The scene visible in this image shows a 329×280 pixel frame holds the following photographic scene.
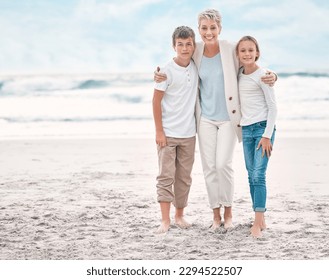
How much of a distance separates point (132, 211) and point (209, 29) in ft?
5.55

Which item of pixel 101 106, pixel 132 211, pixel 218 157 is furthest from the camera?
pixel 101 106

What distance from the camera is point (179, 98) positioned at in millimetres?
4152

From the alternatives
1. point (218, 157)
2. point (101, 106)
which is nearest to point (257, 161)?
point (218, 157)

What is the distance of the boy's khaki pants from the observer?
4203mm

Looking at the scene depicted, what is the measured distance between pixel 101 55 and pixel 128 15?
2377 mm

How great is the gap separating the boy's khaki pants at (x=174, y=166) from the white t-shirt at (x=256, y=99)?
0.47 meters

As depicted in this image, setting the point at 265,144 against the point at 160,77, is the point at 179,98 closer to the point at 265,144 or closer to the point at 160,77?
the point at 160,77

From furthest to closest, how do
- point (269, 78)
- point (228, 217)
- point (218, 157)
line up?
point (228, 217)
point (218, 157)
point (269, 78)

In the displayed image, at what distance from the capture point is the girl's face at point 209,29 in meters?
4.02

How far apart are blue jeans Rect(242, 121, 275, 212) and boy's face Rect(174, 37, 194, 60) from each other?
660 millimetres

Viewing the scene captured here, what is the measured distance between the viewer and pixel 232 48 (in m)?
4.07

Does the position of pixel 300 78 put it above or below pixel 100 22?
below
